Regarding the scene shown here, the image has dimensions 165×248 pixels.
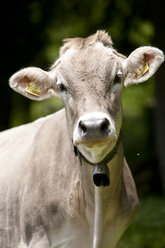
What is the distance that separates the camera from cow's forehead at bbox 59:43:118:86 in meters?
5.36

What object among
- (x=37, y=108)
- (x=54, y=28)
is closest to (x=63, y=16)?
(x=54, y=28)

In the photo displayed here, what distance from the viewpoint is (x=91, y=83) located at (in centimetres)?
528

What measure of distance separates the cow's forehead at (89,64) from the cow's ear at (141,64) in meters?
0.18

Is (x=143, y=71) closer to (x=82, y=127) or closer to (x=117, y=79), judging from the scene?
(x=117, y=79)

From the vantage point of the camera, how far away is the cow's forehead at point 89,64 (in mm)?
5359

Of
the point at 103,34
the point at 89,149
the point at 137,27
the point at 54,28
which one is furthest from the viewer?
the point at 54,28

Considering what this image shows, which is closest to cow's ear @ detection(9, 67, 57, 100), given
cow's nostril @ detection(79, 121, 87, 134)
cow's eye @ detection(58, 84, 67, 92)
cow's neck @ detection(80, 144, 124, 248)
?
cow's eye @ detection(58, 84, 67, 92)

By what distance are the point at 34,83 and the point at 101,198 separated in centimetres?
118

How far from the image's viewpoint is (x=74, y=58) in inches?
218

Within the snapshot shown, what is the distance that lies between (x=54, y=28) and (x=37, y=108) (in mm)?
7833

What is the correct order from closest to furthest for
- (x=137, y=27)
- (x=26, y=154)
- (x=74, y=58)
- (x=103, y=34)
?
(x=74, y=58), (x=103, y=34), (x=26, y=154), (x=137, y=27)

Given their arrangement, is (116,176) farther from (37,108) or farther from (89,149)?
(37,108)

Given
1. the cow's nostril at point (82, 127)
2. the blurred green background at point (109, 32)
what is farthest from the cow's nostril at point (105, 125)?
the blurred green background at point (109, 32)

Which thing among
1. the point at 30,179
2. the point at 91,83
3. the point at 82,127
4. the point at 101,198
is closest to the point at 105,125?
the point at 82,127
